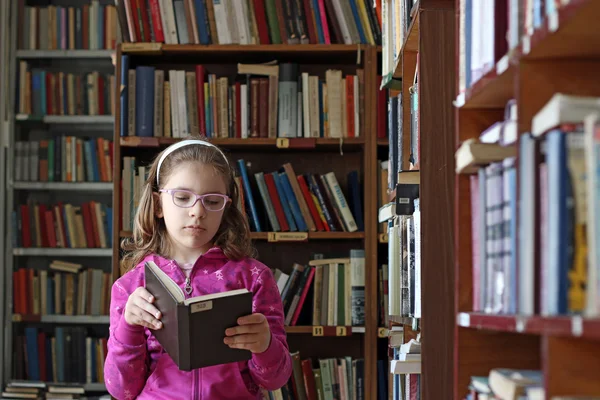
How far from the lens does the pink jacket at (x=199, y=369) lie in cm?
198

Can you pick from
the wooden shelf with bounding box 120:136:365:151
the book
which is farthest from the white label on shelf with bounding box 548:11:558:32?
the wooden shelf with bounding box 120:136:365:151

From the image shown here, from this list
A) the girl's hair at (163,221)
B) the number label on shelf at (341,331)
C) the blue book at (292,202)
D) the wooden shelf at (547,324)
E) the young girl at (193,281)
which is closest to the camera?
the wooden shelf at (547,324)

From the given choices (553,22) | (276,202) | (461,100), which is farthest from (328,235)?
(553,22)

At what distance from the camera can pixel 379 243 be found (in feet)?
12.1

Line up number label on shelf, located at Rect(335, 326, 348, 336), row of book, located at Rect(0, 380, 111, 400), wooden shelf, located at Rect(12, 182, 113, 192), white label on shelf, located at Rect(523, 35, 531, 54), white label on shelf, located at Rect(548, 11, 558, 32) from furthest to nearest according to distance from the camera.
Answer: wooden shelf, located at Rect(12, 182, 113, 192) → row of book, located at Rect(0, 380, 111, 400) → number label on shelf, located at Rect(335, 326, 348, 336) → white label on shelf, located at Rect(523, 35, 531, 54) → white label on shelf, located at Rect(548, 11, 558, 32)

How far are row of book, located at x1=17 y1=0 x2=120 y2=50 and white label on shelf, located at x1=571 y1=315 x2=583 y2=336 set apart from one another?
4.11 metres

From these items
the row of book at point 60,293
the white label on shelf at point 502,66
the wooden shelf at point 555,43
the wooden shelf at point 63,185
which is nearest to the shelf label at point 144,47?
the wooden shelf at point 63,185

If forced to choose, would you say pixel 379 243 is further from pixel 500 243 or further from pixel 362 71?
pixel 500 243

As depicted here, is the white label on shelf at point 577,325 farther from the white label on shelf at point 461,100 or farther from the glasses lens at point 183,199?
the glasses lens at point 183,199

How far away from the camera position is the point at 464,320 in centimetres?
142

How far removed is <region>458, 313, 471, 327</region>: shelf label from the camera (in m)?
1.39

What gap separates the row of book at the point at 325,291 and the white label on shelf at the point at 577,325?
2711 mm

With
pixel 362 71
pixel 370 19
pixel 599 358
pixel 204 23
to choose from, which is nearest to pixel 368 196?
pixel 362 71

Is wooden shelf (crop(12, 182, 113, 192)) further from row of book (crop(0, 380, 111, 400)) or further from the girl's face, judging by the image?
the girl's face
